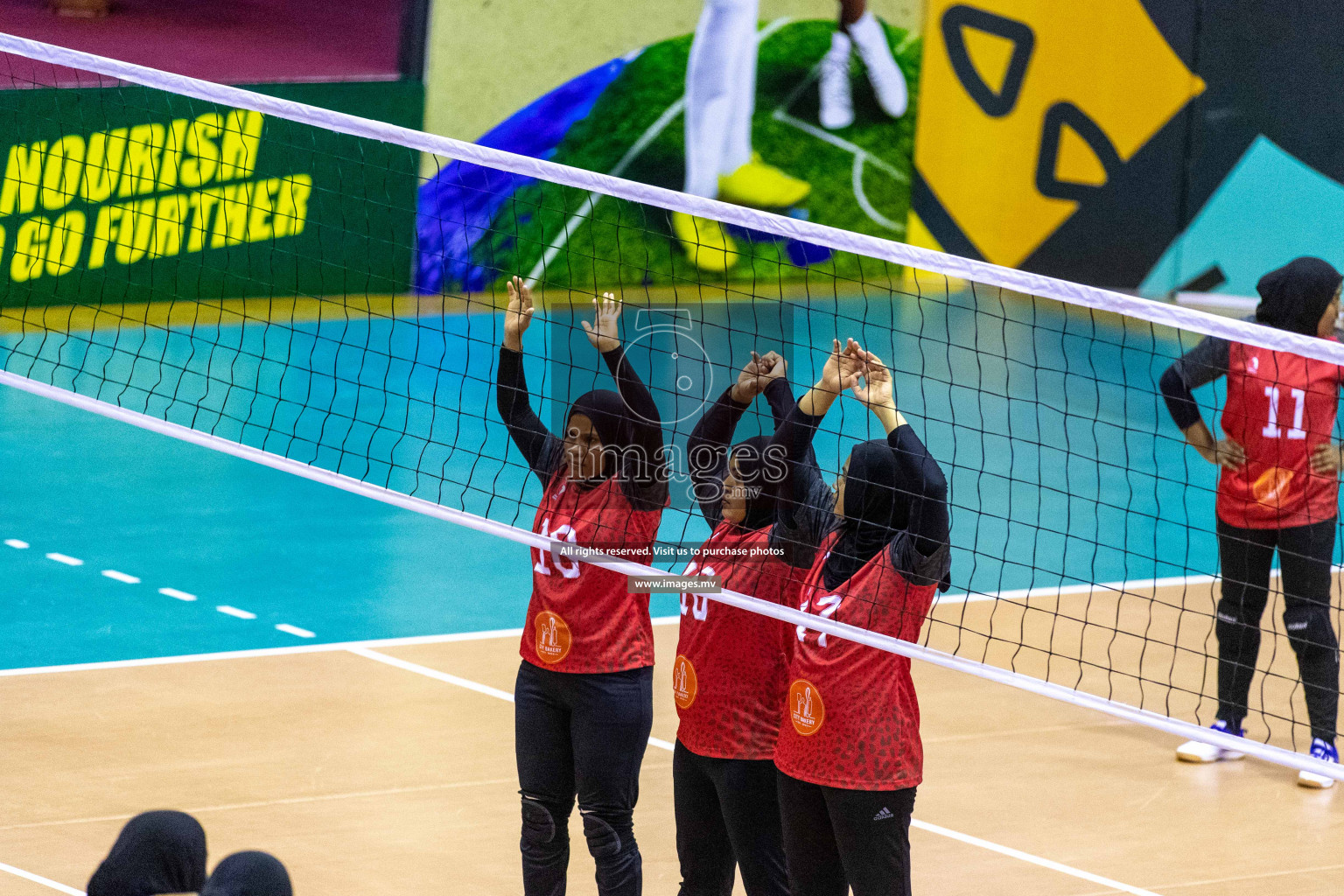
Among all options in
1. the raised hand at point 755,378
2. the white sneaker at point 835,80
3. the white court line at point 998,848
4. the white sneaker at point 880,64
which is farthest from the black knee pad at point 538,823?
the white sneaker at point 880,64

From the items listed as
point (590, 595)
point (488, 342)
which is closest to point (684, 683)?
point (590, 595)

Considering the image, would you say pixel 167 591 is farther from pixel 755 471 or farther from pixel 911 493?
pixel 911 493

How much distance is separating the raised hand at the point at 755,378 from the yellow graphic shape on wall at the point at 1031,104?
1499cm

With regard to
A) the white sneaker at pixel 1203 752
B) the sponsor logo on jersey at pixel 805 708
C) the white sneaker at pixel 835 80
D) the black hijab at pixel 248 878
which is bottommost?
the white sneaker at pixel 1203 752

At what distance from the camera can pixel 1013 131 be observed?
19.5 metres

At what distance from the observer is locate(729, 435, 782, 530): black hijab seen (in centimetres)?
489

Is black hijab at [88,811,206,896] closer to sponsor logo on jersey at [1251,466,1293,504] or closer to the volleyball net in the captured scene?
sponsor logo on jersey at [1251,466,1293,504]

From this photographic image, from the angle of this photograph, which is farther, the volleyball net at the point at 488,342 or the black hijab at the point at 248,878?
the volleyball net at the point at 488,342

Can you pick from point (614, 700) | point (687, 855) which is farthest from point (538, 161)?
point (687, 855)

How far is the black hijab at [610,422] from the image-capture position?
514 centimetres

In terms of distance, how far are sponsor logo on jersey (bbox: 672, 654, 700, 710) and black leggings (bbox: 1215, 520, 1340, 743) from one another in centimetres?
291

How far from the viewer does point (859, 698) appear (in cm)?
464

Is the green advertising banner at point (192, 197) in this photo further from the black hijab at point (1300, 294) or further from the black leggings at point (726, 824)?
the black leggings at point (726, 824)

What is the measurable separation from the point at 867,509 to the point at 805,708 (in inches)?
22.4
